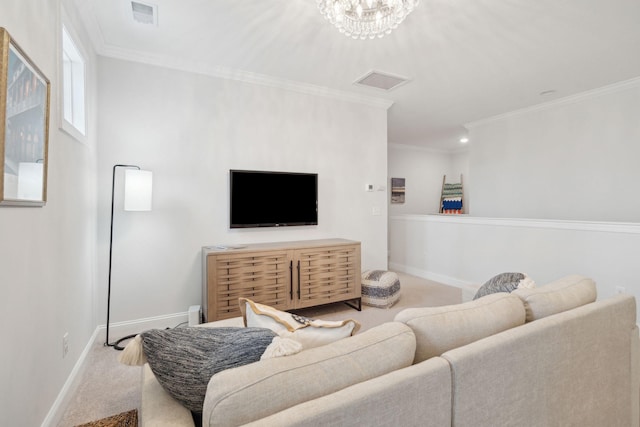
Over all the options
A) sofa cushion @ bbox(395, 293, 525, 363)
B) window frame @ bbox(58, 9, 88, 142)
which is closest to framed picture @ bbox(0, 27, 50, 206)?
window frame @ bbox(58, 9, 88, 142)

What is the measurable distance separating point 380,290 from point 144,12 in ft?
11.2

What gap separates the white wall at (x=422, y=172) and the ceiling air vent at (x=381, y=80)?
11.1 feet

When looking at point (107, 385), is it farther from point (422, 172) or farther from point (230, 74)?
point (422, 172)

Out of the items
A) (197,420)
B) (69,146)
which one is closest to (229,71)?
(69,146)

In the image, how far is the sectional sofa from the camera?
762 millimetres

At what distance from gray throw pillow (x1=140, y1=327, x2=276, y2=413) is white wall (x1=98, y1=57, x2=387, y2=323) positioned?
2.27 metres

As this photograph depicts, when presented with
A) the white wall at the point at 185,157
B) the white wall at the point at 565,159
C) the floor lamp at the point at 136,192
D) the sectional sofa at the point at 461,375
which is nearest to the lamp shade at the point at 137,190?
the floor lamp at the point at 136,192

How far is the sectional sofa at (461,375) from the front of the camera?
2.50 feet

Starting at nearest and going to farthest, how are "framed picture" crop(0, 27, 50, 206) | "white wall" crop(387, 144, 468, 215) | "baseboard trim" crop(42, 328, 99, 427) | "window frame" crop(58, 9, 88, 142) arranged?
"framed picture" crop(0, 27, 50, 206) < "baseboard trim" crop(42, 328, 99, 427) < "window frame" crop(58, 9, 88, 142) < "white wall" crop(387, 144, 468, 215)

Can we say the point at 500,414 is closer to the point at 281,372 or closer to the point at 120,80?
the point at 281,372

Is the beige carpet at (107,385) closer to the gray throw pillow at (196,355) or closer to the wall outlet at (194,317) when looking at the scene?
the wall outlet at (194,317)

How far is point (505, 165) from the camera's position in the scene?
15.9ft

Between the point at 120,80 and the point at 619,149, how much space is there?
5513 mm

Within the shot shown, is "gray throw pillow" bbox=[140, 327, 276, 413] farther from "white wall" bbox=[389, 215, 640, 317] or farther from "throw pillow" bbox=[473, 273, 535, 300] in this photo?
"white wall" bbox=[389, 215, 640, 317]
